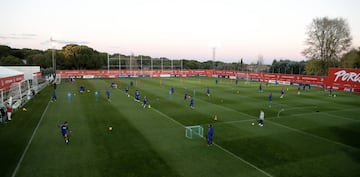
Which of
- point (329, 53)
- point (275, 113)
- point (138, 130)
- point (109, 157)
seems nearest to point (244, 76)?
point (329, 53)

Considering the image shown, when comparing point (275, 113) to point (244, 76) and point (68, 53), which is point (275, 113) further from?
point (68, 53)

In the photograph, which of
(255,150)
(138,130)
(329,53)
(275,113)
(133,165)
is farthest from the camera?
(329,53)

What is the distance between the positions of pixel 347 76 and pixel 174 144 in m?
43.1

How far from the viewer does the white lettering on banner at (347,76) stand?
142ft

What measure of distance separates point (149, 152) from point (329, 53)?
204 feet

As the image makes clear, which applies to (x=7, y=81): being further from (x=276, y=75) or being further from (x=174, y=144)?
(x=276, y=75)

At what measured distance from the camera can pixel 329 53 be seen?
200 ft

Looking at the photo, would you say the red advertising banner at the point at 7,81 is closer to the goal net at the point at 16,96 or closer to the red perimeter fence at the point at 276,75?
the goal net at the point at 16,96

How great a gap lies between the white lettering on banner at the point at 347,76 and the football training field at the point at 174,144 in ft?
70.3

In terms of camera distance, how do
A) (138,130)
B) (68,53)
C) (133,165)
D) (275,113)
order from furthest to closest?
1. (68,53)
2. (275,113)
3. (138,130)
4. (133,165)

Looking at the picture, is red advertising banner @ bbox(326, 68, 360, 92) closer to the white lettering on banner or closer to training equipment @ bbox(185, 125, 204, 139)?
the white lettering on banner

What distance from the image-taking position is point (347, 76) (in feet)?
147

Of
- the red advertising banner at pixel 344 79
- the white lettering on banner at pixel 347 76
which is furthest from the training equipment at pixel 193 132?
the white lettering on banner at pixel 347 76

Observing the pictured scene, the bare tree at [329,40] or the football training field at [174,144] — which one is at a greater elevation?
the bare tree at [329,40]
